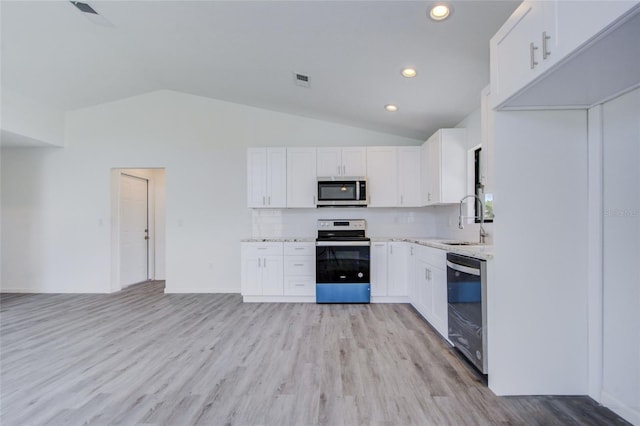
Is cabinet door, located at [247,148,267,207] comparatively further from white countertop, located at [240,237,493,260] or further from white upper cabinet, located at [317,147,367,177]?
white upper cabinet, located at [317,147,367,177]

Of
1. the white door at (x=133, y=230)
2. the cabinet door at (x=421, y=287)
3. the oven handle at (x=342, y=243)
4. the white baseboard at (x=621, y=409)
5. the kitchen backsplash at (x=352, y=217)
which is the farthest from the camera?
the white door at (x=133, y=230)

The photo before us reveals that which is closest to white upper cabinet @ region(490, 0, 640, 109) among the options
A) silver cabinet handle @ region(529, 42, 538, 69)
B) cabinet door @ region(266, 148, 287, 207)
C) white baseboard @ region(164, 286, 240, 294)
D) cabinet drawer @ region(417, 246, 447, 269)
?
silver cabinet handle @ region(529, 42, 538, 69)

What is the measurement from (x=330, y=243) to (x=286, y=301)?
102 cm

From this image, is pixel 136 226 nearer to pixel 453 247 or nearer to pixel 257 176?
pixel 257 176

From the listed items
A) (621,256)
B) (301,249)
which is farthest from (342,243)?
(621,256)

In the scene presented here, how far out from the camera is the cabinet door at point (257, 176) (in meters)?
4.22

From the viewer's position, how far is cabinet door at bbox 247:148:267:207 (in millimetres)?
4223

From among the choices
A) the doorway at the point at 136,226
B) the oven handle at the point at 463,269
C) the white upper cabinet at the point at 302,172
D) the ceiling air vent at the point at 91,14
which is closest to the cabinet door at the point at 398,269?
the white upper cabinet at the point at 302,172

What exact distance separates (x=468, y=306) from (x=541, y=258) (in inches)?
22.9

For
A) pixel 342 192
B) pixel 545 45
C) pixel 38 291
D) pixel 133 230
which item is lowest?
pixel 38 291

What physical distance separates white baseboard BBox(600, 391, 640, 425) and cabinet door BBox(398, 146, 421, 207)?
109 inches

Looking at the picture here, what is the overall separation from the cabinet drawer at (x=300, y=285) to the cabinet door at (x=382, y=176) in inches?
54.7

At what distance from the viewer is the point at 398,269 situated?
12.7ft

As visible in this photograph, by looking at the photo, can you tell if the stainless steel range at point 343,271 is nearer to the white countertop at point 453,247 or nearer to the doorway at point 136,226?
the white countertop at point 453,247
